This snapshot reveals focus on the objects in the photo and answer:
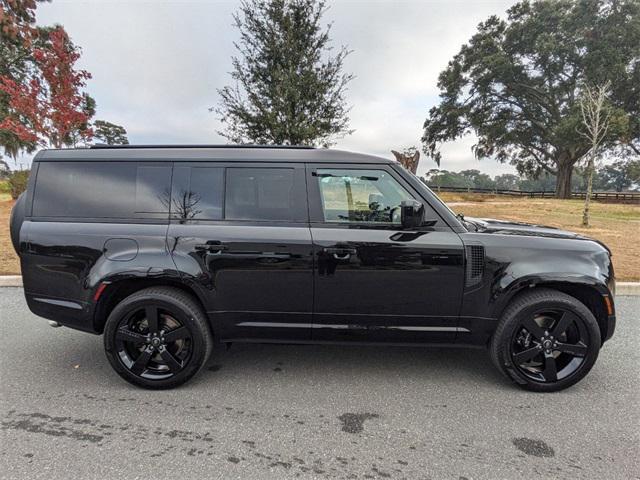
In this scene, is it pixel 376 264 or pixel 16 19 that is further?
pixel 16 19

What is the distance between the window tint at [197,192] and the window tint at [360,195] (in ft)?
2.72

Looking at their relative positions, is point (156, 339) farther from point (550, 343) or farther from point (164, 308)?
point (550, 343)

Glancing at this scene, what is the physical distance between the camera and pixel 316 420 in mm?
2459

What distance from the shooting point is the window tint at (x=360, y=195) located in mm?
2855

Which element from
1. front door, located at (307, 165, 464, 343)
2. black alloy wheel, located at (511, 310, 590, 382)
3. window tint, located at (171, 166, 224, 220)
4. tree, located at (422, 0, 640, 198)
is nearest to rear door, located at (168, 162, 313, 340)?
window tint, located at (171, 166, 224, 220)

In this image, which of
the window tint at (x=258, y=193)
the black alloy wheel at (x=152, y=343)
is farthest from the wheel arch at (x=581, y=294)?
the black alloy wheel at (x=152, y=343)

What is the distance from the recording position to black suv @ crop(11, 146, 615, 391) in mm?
2768

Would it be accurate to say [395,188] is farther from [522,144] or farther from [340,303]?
[522,144]

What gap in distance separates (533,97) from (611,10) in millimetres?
7977

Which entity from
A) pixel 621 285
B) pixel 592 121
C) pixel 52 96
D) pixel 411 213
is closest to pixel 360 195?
pixel 411 213

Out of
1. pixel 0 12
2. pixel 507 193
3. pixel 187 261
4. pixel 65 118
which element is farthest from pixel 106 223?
pixel 507 193

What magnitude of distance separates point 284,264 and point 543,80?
3995 centimetres

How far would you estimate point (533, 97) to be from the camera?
34.3m

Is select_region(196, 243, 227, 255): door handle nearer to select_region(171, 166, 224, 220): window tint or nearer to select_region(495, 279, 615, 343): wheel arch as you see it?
select_region(171, 166, 224, 220): window tint
